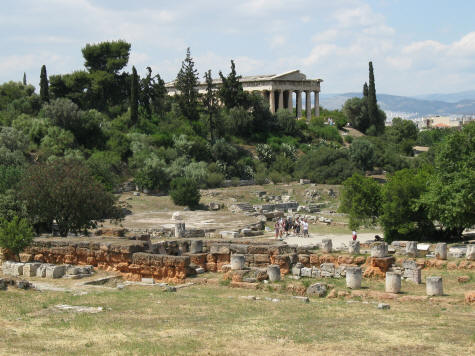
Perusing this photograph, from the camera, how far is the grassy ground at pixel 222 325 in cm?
1207

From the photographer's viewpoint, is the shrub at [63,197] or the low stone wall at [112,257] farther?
the shrub at [63,197]

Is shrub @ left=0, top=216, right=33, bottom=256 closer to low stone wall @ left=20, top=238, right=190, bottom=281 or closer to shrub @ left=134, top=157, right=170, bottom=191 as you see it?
low stone wall @ left=20, top=238, right=190, bottom=281

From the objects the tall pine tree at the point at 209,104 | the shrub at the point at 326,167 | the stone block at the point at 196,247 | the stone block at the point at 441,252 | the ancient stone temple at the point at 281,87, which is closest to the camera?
the stone block at the point at 441,252

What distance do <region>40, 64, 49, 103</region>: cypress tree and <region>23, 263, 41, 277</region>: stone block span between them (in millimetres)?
45018

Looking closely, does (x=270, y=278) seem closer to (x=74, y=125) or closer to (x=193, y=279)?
(x=193, y=279)

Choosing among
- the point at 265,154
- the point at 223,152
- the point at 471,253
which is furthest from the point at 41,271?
the point at 265,154

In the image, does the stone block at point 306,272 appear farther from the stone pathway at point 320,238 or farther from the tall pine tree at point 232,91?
the tall pine tree at point 232,91

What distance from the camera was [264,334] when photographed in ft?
43.9

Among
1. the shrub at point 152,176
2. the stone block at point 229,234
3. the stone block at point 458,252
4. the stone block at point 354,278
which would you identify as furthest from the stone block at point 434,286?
the shrub at point 152,176

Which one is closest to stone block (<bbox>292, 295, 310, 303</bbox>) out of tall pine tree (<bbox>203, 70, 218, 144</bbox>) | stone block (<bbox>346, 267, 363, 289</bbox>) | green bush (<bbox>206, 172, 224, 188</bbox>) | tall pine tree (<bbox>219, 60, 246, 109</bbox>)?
stone block (<bbox>346, 267, 363, 289</bbox>)

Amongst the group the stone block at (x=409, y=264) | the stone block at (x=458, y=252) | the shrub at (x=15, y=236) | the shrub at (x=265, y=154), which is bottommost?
the stone block at (x=458, y=252)

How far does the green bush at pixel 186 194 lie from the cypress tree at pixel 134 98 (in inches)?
675

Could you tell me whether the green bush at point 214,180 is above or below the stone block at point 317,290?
above

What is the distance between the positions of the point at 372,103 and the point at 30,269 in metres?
69.4
